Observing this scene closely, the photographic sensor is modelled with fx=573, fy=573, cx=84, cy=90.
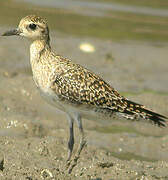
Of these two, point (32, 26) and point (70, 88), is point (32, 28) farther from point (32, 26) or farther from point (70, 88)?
point (70, 88)

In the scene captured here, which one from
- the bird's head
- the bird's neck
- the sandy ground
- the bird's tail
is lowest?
the sandy ground

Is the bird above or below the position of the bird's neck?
below

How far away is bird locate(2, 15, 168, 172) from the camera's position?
8.09 meters

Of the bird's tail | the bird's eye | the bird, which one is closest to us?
the bird

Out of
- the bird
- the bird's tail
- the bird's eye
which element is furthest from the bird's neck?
the bird's tail

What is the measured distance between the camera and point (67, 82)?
320 inches

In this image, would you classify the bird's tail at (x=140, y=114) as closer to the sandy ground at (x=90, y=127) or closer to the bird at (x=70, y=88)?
the bird at (x=70, y=88)

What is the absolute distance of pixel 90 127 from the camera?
10.6 metres

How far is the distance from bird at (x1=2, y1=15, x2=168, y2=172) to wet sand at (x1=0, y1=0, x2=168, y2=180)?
0.31 metres

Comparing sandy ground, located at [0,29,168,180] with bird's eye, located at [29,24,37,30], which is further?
bird's eye, located at [29,24,37,30]

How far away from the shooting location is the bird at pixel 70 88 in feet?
26.6

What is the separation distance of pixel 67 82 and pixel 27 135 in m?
1.92

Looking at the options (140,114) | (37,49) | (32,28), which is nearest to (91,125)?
(140,114)

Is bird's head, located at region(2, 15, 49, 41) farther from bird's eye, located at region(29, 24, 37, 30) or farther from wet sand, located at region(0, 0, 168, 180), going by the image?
wet sand, located at region(0, 0, 168, 180)
